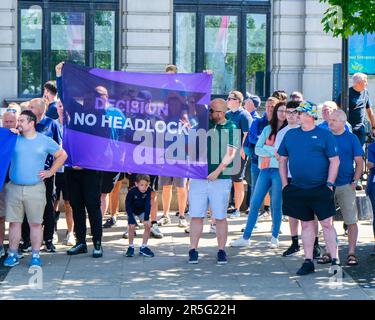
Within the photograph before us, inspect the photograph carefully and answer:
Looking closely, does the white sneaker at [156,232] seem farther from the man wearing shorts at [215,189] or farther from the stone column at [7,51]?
the stone column at [7,51]

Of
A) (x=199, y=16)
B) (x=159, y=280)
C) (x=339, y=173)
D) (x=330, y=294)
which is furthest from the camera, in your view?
(x=199, y=16)

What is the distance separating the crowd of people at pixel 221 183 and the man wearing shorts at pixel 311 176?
1 cm

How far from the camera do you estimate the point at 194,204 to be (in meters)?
11.3

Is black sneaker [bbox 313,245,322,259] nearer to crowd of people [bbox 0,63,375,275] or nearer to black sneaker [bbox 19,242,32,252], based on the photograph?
crowd of people [bbox 0,63,375,275]

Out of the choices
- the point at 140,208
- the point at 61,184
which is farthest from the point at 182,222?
the point at 140,208

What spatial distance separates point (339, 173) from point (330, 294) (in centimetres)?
206

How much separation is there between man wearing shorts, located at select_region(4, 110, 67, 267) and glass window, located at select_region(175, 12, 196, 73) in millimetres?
12073

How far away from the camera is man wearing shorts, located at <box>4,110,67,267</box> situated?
35.8ft

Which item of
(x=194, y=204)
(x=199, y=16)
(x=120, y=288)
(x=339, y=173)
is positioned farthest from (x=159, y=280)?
(x=199, y=16)

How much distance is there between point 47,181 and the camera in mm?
11906

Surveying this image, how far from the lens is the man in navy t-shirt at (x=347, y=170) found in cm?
A: 1116

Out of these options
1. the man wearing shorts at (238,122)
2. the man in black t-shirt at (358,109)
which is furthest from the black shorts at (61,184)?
the man in black t-shirt at (358,109)
